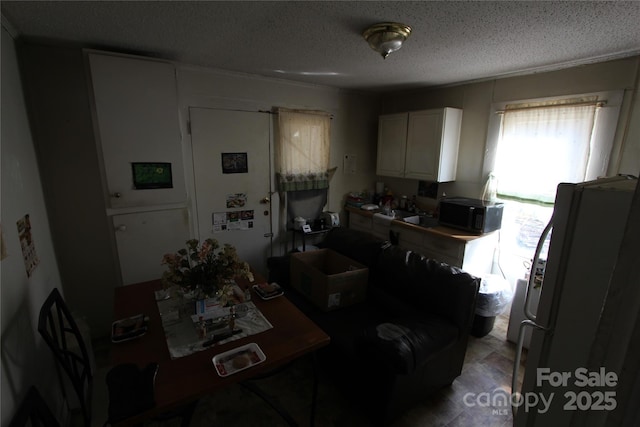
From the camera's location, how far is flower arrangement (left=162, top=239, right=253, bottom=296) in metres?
1.59

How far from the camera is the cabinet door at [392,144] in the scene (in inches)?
145

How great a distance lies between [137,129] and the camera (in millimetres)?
2330

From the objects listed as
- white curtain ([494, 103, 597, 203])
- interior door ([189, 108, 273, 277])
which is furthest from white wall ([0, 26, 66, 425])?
white curtain ([494, 103, 597, 203])

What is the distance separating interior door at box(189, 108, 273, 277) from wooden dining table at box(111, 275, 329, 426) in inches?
54.2

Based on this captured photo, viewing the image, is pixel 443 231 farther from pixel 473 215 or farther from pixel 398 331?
pixel 398 331

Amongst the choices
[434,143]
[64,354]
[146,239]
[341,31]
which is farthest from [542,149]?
[64,354]

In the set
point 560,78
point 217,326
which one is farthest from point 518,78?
point 217,326

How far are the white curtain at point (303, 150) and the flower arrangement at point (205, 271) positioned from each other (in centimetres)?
189

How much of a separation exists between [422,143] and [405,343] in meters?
2.49

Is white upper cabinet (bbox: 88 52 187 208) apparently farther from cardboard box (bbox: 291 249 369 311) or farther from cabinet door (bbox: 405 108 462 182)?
cabinet door (bbox: 405 108 462 182)

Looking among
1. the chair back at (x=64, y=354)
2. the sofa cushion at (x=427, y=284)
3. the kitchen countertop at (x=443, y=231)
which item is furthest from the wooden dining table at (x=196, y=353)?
the kitchen countertop at (x=443, y=231)

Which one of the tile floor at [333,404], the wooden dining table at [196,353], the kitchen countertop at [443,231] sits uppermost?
the kitchen countertop at [443,231]

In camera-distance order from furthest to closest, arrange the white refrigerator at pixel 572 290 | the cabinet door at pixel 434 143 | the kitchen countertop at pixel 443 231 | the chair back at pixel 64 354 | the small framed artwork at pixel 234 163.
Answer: the cabinet door at pixel 434 143, the small framed artwork at pixel 234 163, the kitchen countertop at pixel 443 231, the chair back at pixel 64 354, the white refrigerator at pixel 572 290

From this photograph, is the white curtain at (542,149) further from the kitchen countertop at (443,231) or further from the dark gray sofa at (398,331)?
the dark gray sofa at (398,331)
